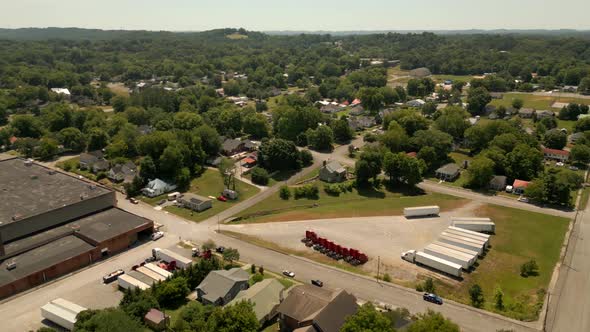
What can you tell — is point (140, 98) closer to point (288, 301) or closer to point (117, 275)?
point (117, 275)

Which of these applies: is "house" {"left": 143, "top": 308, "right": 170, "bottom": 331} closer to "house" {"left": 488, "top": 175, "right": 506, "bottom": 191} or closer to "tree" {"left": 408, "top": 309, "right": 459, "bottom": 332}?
"tree" {"left": 408, "top": 309, "right": 459, "bottom": 332}

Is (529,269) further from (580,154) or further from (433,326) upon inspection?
(580,154)

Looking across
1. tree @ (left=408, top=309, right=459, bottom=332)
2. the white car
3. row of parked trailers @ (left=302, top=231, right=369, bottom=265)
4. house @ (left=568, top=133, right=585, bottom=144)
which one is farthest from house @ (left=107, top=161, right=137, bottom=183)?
house @ (left=568, top=133, right=585, bottom=144)

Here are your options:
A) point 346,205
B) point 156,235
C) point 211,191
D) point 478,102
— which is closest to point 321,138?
point 346,205

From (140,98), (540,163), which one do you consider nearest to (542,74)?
(540,163)

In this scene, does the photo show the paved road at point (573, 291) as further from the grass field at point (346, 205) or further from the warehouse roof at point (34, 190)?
the warehouse roof at point (34, 190)

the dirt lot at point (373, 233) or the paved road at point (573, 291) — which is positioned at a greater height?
the paved road at point (573, 291)

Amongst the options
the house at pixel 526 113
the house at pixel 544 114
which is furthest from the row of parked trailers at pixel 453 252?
the house at pixel 526 113
